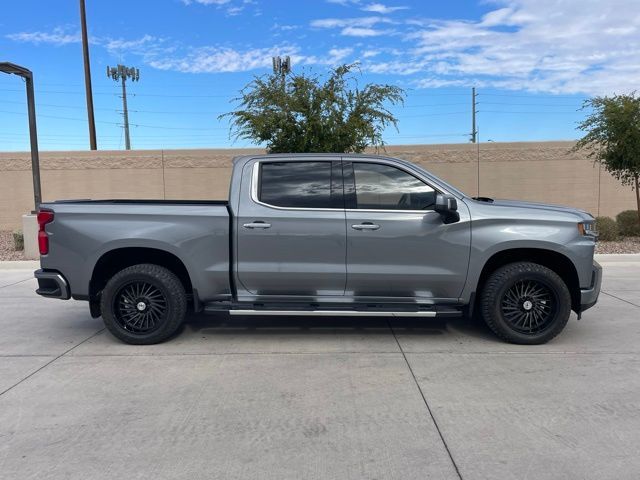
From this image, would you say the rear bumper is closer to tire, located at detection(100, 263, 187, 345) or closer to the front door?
tire, located at detection(100, 263, 187, 345)

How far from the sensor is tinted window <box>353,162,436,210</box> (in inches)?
222

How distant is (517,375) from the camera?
4.86 m

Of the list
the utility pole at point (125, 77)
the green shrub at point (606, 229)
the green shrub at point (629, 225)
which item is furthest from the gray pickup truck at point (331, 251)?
the utility pole at point (125, 77)

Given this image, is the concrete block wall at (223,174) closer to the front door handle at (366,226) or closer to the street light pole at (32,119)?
the street light pole at (32,119)

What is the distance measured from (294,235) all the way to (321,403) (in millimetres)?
1877

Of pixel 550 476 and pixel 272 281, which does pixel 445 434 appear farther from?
pixel 272 281

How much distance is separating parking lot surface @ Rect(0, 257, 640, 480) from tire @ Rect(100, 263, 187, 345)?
18 cm

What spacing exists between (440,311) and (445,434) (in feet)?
6.44

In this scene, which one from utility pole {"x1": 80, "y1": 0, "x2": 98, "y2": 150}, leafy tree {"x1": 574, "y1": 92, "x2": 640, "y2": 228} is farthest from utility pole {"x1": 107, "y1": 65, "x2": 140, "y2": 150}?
leafy tree {"x1": 574, "y1": 92, "x2": 640, "y2": 228}

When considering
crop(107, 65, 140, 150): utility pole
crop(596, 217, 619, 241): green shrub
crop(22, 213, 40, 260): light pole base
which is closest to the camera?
crop(22, 213, 40, 260): light pole base

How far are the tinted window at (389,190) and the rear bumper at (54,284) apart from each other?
326cm

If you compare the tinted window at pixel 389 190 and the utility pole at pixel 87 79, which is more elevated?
the utility pole at pixel 87 79

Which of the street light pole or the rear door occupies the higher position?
the street light pole

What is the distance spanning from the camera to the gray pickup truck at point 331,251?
551cm
